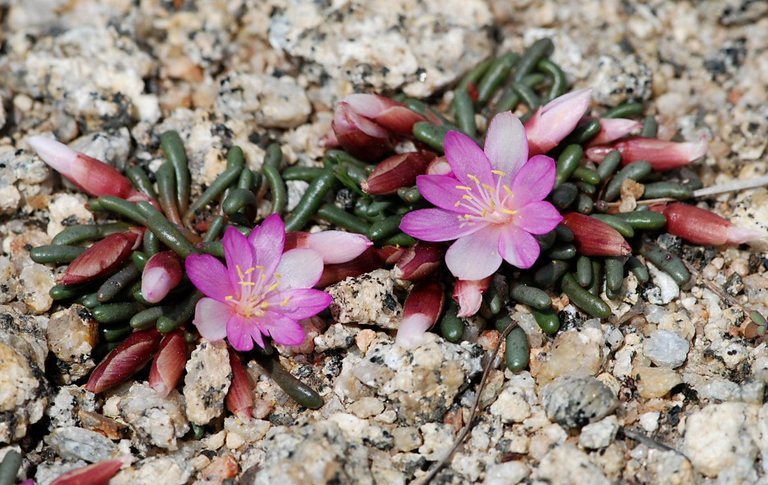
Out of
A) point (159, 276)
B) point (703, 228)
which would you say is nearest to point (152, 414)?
point (159, 276)

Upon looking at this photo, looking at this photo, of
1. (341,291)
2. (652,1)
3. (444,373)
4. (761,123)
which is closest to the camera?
(444,373)

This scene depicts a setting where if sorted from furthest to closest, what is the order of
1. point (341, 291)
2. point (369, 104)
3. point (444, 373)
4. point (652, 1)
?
point (652, 1)
point (369, 104)
point (341, 291)
point (444, 373)

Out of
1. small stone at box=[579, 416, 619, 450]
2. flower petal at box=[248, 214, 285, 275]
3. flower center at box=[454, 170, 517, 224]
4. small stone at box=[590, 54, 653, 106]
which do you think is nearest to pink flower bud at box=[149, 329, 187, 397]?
flower petal at box=[248, 214, 285, 275]

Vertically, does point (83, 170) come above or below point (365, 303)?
above

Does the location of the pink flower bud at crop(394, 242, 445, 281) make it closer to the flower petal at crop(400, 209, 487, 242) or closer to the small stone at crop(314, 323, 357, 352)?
the flower petal at crop(400, 209, 487, 242)

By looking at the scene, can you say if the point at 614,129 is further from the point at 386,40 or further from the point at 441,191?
the point at 386,40

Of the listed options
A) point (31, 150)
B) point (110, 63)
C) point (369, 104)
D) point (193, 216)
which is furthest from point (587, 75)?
point (31, 150)

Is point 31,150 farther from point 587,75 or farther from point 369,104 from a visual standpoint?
point 587,75
